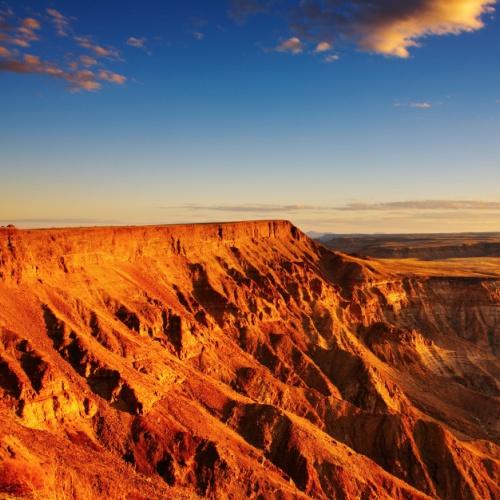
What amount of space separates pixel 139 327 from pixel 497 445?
47.2 meters

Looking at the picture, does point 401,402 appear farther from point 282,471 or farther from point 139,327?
point 139,327

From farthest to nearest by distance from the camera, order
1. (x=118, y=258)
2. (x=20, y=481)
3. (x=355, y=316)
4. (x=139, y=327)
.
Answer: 1. (x=355, y=316)
2. (x=118, y=258)
3. (x=139, y=327)
4. (x=20, y=481)

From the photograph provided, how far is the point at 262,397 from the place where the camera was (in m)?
69.8

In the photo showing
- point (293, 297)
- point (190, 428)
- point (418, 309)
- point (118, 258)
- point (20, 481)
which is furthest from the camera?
point (418, 309)

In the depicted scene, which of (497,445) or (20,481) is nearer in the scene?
(20,481)

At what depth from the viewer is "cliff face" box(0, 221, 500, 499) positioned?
Answer: 47.1 meters

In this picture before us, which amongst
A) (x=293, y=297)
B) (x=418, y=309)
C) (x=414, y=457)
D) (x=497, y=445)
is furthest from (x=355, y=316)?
(x=414, y=457)

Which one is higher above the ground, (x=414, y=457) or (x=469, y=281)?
(x=469, y=281)

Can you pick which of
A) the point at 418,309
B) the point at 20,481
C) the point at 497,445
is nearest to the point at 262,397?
the point at 497,445

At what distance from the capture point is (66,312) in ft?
197

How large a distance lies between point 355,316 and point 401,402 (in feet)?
101

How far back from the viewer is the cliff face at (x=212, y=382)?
47125mm

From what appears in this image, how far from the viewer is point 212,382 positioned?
216 feet

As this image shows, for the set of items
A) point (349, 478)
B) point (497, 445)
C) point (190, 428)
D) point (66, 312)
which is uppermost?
point (66, 312)
